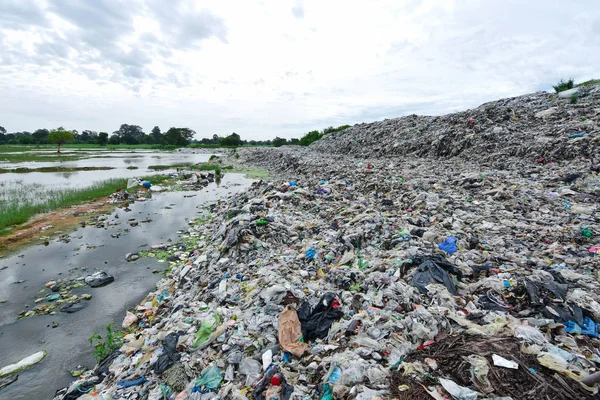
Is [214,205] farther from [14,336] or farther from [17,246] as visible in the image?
[14,336]

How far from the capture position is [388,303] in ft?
10.8

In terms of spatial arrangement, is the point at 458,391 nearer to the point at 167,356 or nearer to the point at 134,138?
the point at 167,356

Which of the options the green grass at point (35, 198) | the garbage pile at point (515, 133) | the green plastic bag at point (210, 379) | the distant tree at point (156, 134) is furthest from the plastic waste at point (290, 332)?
the distant tree at point (156, 134)

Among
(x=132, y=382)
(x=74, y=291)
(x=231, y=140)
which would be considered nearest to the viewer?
(x=132, y=382)

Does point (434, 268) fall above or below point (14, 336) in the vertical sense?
above

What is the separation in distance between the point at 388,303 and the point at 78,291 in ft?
20.0

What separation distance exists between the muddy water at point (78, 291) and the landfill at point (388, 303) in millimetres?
538

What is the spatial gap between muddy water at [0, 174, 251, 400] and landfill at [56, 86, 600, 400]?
0.54m

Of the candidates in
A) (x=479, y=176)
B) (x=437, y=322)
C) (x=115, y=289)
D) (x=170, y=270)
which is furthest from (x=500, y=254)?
(x=115, y=289)

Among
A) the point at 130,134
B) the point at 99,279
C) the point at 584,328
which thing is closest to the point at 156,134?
the point at 130,134

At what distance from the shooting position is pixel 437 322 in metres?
2.77

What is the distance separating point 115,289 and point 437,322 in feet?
20.0

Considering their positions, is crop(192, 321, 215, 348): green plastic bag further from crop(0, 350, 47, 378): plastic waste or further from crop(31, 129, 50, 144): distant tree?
crop(31, 129, 50, 144): distant tree

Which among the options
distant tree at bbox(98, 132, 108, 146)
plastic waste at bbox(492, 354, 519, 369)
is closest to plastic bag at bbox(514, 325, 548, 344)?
plastic waste at bbox(492, 354, 519, 369)
